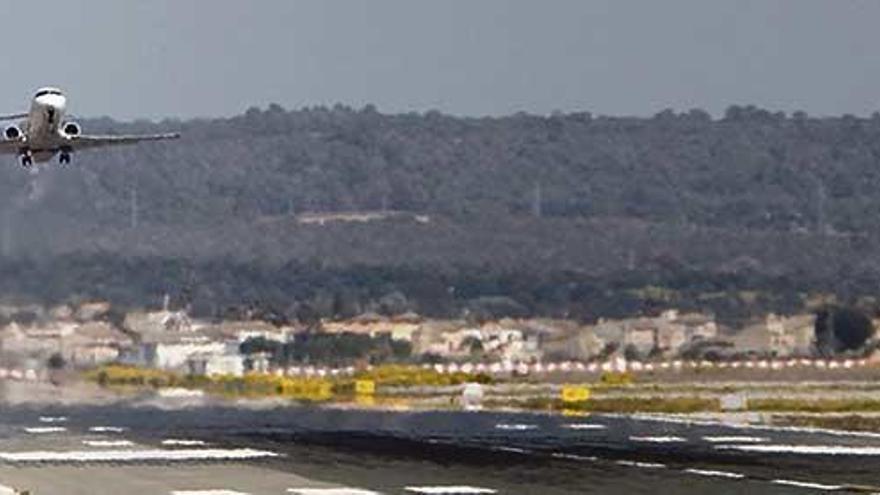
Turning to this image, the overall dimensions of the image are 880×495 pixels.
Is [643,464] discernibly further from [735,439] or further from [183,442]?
[183,442]

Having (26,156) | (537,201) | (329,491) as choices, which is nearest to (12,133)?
(26,156)

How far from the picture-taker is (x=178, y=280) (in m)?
94.6

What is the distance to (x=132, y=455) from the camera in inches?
2272

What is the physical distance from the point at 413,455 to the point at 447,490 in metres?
11.4

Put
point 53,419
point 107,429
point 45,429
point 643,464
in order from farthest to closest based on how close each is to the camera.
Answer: point 53,419 < point 45,429 < point 107,429 < point 643,464

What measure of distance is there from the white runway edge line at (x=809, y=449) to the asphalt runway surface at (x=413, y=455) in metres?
0.04

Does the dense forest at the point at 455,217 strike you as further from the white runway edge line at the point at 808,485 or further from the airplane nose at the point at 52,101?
the white runway edge line at the point at 808,485

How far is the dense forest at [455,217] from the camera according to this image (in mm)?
93438

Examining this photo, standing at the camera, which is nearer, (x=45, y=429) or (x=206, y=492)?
(x=206, y=492)

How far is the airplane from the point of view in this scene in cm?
6925

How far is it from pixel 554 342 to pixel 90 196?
60.5ft

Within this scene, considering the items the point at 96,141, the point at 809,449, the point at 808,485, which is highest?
the point at 96,141

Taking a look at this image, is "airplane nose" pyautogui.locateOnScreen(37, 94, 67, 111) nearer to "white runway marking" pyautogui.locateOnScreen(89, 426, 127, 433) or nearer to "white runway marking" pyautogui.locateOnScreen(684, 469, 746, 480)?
"white runway marking" pyautogui.locateOnScreen(89, 426, 127, 433)

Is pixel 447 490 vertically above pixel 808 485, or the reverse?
pixel 808 485
